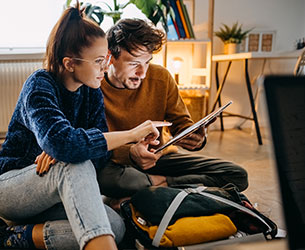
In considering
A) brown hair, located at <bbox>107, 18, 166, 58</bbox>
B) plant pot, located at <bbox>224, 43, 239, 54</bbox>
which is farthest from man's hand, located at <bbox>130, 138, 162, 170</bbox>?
plant pot, located at <bbox>224, 43, 239, 54</bbox>

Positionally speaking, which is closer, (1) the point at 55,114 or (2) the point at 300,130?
(2) the point at 300,130

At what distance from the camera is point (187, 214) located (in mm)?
1050

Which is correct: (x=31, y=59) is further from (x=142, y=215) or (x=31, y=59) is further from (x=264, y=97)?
(x=264, y=97)

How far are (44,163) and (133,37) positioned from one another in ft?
2.02

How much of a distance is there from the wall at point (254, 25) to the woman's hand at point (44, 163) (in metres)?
2.47

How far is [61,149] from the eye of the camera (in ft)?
2.77

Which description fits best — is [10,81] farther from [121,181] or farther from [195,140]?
[195,140]

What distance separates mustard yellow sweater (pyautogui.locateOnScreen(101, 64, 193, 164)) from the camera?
54.2 inches

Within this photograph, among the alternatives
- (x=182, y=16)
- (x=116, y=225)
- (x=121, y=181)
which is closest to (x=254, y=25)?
(x=182, y=16)

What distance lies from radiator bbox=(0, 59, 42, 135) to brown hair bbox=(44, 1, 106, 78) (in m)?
1.71

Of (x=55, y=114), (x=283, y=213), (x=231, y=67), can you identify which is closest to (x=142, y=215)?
(x=55, y=114)

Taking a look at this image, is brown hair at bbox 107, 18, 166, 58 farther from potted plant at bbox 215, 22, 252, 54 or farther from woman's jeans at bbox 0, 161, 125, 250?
potted plant at bbox 215, 22, 252, 54

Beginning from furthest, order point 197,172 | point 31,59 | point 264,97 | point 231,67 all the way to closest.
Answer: point 231,67 < point 31,59 < point 197,172 < point 264,97

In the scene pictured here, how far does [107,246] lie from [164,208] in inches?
12.4
